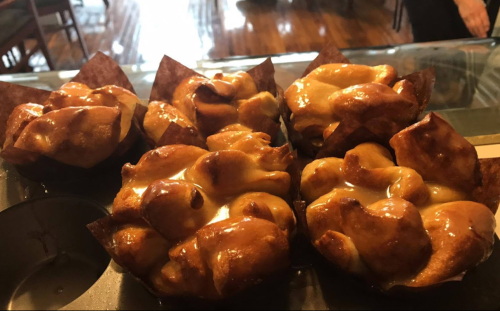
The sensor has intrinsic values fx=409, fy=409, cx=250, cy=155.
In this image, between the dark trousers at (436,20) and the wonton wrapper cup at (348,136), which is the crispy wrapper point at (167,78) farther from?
the dark trousers at (436,20)

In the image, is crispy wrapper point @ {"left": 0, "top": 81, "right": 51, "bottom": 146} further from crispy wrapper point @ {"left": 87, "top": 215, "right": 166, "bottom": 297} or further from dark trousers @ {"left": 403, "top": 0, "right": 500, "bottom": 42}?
dark trousers @ {"left": 403, "top": 0, "right": 500, "bottom": 42}

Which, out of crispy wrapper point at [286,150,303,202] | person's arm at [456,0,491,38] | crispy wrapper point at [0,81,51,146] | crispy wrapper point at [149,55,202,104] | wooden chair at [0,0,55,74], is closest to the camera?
crispy wrapper point at [286,150,303,202]

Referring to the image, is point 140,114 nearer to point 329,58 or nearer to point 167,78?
point 167,78

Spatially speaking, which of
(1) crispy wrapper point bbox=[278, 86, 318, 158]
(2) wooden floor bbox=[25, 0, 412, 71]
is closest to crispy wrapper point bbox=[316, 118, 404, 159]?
(1) crispy wrapper point bbox=[278, 86, 318, 158]

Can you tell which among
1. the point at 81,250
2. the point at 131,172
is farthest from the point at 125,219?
the point at 81,250


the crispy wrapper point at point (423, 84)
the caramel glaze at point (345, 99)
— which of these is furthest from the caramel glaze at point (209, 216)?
the crispy wrapper point at point (423, 84)

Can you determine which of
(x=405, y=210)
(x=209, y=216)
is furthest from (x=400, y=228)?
(x=209, y=216)

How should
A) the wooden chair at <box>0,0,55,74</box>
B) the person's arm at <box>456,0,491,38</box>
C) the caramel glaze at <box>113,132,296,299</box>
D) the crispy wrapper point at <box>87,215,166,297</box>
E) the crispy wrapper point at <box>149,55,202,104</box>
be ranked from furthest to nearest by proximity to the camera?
the wooden chair at <box>0,0,55,74</box> → the person's arm at <box>456,0,491,38</box> → the crispy wrapper point at <box>149,55,202,104</box> → the crispy wrapper point at <box>87,215,166,297</box> → the caramel glaze at <box>113,132,296,299</box>

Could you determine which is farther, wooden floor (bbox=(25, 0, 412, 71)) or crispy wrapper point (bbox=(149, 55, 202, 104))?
wooden floor (bbox=(25, 0, 412, 71))

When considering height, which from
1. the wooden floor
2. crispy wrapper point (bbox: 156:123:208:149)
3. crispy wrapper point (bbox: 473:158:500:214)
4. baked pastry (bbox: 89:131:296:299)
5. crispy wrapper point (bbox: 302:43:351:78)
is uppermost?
crispy wrapper point (bbox: 302:43:351:78)
